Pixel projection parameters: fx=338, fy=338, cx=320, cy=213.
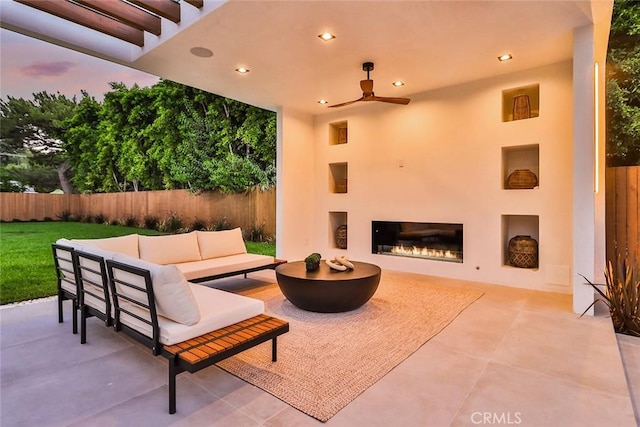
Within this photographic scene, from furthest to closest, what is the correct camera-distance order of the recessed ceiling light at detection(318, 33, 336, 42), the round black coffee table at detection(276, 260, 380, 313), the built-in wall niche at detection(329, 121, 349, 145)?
the built-in wall niche at detection(329, 121, 349, 145) → the recessed ceiling light at detection(318, 33, 336, 42) → the round black coffee table at detection(276, 260, 380, 313)

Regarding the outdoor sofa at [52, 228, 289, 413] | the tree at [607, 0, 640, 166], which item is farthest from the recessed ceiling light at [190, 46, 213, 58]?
the tree at [607, 0, 640, 166]

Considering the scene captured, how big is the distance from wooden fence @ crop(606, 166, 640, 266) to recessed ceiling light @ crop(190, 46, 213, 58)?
18.4 feet

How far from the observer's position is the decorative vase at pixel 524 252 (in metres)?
4.98

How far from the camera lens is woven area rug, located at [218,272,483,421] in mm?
2229

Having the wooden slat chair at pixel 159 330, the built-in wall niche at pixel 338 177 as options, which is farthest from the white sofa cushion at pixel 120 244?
the built-in wall niche at pixel 338 177

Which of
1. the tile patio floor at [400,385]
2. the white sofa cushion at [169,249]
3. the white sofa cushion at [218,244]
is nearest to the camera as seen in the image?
the tile patio floor at [400,385]

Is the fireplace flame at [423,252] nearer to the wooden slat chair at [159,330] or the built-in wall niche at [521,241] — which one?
the built-in wall niche at [521,241]

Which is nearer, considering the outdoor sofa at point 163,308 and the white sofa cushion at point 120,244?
the outdoor sofa at point 163,308

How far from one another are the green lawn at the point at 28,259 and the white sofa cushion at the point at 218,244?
2112 mm

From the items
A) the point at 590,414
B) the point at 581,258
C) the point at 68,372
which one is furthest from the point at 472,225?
the point at 68,372

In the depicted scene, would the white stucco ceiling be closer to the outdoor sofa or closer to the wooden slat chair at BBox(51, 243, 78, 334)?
the wooden slat chair at BBox(51, 243, 78, 334)

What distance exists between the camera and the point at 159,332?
7.25 ft

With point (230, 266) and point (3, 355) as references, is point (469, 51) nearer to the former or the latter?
point (230, 266)

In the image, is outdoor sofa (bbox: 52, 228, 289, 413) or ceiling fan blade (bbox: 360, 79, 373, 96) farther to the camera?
ceiling fan blade (bbox: 360, 79, 373, 96)
